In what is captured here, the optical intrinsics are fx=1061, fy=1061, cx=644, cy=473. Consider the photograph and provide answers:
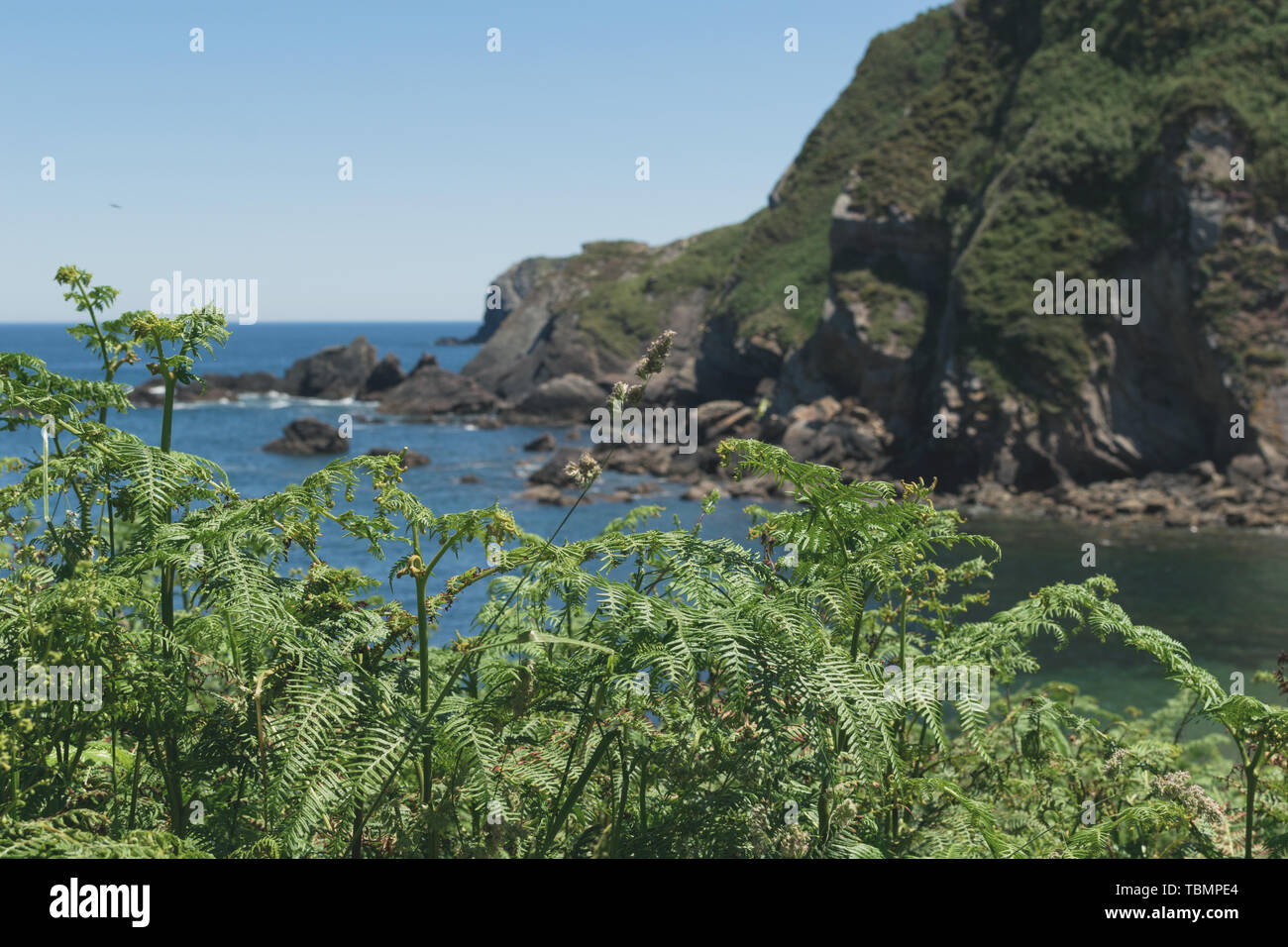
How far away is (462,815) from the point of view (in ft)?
10.4

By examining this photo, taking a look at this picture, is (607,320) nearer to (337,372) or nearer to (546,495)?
(337,372)

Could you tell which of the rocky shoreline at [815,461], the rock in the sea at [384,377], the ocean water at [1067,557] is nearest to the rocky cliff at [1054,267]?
the rocky shoreline at [815,461]

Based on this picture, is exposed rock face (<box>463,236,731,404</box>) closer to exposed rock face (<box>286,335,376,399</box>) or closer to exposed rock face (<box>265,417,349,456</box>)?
exposed rock face (<box>286,335,376,399</box>)

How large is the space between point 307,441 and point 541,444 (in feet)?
45.2

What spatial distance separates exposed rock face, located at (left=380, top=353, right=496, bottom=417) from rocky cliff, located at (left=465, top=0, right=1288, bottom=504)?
18887 millimetres

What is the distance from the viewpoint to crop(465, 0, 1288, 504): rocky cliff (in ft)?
145

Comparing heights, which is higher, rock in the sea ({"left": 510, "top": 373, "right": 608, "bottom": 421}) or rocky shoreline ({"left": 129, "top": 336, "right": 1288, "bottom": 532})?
rock in the sea ({"left": 510, "top": 373, "right": 608, "bottom": 421})

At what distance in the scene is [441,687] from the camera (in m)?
2.99

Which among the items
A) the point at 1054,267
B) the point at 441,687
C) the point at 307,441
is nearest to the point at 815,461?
the point at 1054,267

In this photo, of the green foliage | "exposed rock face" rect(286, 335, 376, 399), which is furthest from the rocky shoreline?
the green foliage

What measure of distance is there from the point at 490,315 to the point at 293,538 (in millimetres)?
193182

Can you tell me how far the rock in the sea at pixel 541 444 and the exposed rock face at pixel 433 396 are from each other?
20057 mm
